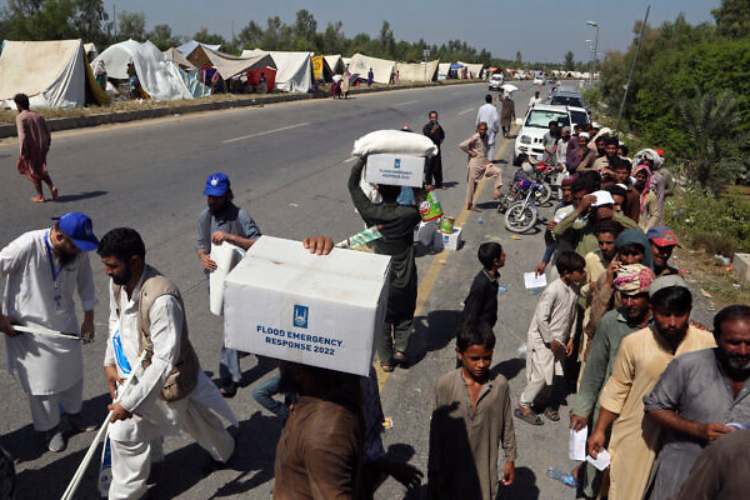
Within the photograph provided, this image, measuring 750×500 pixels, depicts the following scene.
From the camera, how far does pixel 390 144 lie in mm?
4910

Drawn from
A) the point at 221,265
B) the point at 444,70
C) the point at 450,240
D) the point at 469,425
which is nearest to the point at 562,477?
the point at 469,425

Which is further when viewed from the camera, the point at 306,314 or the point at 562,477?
the point at 562,477

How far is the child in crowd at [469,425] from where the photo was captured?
3.01m

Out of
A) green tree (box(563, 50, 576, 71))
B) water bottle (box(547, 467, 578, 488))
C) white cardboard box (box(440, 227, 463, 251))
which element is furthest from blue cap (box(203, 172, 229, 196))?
green tree (box(563, 50, 576, 71))

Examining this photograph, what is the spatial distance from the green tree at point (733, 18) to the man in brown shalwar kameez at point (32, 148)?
43.3 m

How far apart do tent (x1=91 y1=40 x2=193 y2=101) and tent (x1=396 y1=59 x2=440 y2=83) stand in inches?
1623

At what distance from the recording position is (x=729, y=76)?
760 inches

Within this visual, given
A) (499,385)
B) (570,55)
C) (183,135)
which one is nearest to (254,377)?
(499,385)

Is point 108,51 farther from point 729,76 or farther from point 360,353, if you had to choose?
point 360,353

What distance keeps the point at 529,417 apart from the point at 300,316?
3.17 m

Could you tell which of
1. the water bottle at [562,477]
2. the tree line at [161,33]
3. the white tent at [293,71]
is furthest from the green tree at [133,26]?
the water bottle at [562,477]

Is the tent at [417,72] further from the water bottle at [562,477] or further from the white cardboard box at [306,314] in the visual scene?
the white cardboard box at [306,314]

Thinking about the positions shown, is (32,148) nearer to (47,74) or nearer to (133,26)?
(47,74)

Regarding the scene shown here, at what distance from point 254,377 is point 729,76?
67.2 feet
